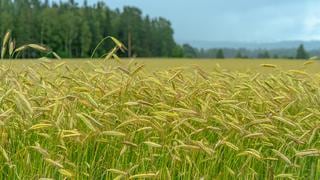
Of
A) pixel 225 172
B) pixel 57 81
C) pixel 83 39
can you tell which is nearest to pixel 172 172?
pixel 225 172

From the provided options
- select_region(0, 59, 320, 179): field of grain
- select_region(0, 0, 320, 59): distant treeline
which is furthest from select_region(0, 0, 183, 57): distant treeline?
select_region(0, 59, 320, 179): field of grain

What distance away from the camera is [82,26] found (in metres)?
65.9

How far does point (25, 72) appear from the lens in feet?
9.01

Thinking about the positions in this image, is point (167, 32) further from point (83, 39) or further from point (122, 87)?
point (122, 87)

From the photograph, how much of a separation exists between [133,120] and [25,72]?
105 cm

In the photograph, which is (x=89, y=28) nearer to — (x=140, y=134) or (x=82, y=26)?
(x=82, y=26)

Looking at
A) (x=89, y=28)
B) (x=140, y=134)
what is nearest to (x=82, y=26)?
(x=89, y=28)

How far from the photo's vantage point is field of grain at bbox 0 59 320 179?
6.75 feet

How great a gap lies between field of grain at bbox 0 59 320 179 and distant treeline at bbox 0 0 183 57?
5385cm

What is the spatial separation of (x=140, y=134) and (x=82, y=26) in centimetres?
6550

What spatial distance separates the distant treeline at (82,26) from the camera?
60062 mm

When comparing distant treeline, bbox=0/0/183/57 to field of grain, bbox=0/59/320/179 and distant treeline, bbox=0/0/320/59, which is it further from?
field of grain, bbox=0/59/320/179

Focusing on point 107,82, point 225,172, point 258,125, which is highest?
point 107,82

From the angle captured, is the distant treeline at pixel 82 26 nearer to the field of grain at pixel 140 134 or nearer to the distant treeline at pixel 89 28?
the distant treeline at pixel 89 28
